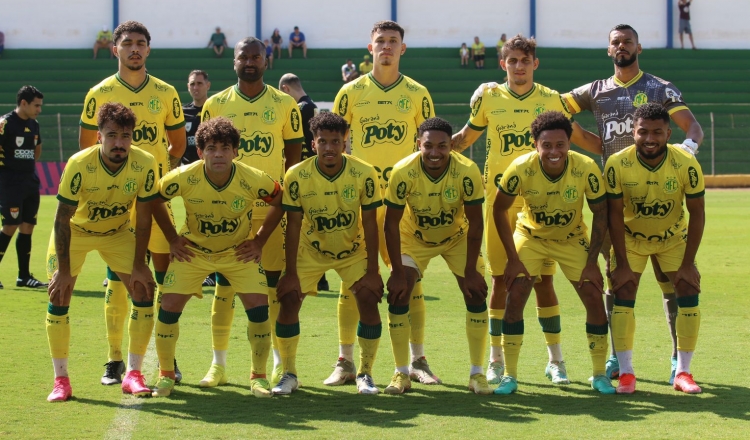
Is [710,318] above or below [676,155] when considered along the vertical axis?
below

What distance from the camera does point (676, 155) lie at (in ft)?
21.1

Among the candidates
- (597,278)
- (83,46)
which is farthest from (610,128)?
(83,46)

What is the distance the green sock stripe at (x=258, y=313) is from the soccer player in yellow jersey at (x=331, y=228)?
0.55 ft

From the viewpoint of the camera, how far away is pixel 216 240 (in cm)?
642

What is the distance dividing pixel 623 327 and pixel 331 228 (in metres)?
2.02

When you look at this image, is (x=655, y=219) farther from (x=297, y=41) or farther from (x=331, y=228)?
(x=297, y=41)

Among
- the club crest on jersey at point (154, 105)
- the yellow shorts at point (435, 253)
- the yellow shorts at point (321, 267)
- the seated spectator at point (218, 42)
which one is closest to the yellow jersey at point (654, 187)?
the yellow shorts at point (435, 253)

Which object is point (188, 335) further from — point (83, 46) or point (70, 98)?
point (83, 46)

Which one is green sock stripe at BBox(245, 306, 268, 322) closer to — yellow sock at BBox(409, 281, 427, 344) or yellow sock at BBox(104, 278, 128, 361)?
yellow sock at BBox(104, 278, 128, 361)

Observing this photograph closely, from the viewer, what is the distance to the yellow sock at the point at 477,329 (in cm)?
651

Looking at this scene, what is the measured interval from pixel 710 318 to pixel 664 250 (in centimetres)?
271

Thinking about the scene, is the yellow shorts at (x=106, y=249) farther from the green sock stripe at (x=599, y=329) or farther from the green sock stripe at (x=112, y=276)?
the green sock stripe at (x=599, y=329)

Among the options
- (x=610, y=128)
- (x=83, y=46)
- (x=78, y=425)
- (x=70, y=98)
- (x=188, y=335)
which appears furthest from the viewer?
(x=83, y=46)

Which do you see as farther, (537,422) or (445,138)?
(445,138)
